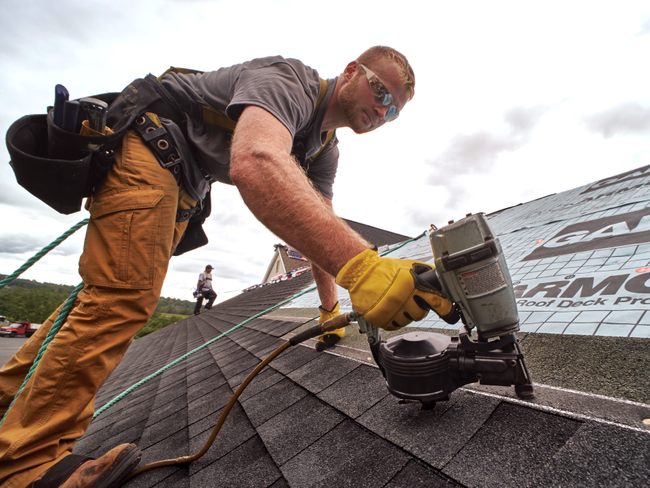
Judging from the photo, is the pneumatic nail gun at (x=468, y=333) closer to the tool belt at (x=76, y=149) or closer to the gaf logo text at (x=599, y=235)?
the tool belt at (x=76, y=149)

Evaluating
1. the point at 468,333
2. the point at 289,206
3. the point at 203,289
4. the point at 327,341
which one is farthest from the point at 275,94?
the point at 203,289

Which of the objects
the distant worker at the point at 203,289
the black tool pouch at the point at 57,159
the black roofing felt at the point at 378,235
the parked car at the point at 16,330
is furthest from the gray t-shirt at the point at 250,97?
the parked car at the point at 16,330

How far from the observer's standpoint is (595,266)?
1.70 meters

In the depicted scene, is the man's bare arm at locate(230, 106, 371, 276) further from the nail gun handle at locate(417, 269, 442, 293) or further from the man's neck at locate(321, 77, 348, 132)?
the man's neck at locate(321, 77, 348, 132)

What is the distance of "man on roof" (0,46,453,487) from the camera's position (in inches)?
32.8

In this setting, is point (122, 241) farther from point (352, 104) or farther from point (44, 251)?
point (352, 104)

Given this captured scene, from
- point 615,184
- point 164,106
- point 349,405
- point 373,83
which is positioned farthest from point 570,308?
point 615,184

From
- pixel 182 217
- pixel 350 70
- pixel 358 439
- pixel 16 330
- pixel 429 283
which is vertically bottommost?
pixel 358 439

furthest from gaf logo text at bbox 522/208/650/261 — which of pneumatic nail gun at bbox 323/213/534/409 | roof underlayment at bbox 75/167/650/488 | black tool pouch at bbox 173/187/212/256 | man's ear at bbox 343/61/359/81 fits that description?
black tool pouch at bbox 173/187/212/256

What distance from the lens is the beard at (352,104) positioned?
5.10 ft

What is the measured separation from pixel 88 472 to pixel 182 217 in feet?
3.72

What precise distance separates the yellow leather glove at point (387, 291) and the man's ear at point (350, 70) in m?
1.20

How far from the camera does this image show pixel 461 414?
0.78 meters

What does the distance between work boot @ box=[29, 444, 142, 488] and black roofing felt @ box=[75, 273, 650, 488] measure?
2.9 inches
